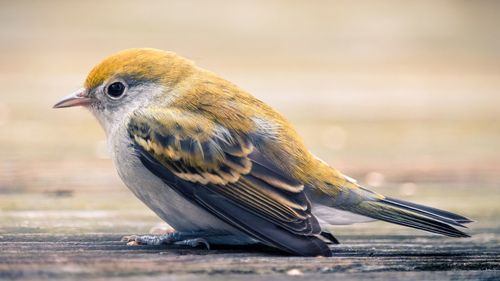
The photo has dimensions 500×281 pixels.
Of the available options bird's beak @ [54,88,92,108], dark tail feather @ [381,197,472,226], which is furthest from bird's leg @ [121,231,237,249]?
→ bird's beak @ [54,88,92,108]

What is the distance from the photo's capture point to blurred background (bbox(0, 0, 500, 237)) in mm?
5449

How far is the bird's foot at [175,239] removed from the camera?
3.98 meters

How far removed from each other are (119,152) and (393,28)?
1182 centimetres

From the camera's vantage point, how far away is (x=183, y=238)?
4172mm

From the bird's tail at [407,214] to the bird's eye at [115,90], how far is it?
1236 mm

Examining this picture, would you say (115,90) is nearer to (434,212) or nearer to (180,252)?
(180,252)

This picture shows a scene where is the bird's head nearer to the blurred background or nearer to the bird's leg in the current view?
the blurred background

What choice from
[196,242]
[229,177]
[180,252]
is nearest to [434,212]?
[229,177]

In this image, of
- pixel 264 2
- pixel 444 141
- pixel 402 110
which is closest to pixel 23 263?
pixel 444 141

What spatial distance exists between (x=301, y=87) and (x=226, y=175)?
6.24 m

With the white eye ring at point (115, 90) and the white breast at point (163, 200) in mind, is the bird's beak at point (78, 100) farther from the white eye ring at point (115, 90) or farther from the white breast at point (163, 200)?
the white breast at point (163, 200)

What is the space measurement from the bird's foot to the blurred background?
46 centimetres

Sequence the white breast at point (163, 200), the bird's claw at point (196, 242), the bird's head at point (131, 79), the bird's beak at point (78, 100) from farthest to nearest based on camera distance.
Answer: the bird's beak at point (78, 100) → the bird's head at point (131, 79) → the white breast at point (163, 200) → the bird's claw at point (196, 242)

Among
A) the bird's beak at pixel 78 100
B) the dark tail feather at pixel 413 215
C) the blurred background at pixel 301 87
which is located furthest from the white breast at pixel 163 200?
the dark tail feather at pixel 413 215
